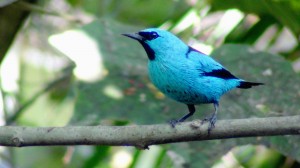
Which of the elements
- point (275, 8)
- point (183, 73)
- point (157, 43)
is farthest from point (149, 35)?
point (275, 8)

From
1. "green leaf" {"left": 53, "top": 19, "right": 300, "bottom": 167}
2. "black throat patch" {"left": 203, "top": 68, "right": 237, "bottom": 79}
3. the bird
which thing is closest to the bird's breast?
the bird

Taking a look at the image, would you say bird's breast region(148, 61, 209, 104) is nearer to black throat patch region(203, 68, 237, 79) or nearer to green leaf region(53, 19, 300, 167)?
black throat patch region(203, 68, 237, 79)

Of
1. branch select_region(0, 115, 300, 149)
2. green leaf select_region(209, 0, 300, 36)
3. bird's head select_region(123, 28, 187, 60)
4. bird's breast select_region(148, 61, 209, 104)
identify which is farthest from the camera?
green leaf select_region(209, 0, 300, 36)

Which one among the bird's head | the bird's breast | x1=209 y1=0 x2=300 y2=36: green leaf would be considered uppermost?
x1=209 y1=0 x2=300 y2=36: green leaf

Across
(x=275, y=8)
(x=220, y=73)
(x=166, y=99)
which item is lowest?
(x=166, y=99)

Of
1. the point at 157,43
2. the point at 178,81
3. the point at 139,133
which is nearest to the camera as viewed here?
the point at 139,133

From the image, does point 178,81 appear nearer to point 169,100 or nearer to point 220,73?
point 220,73

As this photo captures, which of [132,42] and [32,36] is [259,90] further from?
[32,36]

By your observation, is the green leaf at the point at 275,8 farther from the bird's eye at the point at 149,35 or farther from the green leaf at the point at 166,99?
the bird's eye at the point at 149,35
